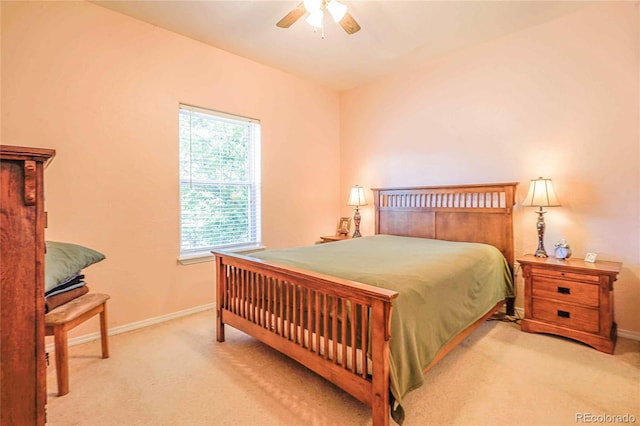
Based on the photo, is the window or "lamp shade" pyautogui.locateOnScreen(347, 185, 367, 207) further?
"lamp shade" pyautogui.locateOnScreen(347, 185, 367, 207)

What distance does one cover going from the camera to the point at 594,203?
2.70 meters

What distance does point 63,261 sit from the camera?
195 cm

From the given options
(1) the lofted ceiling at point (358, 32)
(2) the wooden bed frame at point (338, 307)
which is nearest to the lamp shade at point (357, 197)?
(2) the wooden bed frame at point (338, 307)

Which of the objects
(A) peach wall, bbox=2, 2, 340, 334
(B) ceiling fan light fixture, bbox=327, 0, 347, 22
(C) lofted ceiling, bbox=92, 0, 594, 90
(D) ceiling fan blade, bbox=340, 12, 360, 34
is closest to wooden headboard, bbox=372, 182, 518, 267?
(C) lofted ceiling, bbox=92, 0, 594, 90

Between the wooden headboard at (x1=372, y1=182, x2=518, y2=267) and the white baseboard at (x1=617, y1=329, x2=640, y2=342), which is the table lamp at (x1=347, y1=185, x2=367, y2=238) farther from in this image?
the white baseboard at (x1=617, y1=329, x2=640, y2=342)

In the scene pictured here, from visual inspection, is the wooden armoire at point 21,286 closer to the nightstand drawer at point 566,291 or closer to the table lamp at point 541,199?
the nightstand drawer at point 566,291

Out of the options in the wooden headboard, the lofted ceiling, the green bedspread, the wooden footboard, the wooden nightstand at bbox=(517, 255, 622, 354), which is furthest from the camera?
the wooden headboard


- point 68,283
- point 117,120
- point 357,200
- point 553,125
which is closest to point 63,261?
point 68,283

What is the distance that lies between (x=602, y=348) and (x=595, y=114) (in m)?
1.92

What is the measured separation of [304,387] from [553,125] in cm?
312

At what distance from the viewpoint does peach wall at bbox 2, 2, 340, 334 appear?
232 centimetres

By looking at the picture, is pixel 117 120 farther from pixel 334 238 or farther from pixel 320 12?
pixel 334 238

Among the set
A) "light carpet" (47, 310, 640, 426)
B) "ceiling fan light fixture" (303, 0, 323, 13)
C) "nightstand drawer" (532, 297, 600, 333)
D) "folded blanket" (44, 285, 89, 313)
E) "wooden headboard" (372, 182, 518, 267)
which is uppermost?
"ceiling fan light fixture" (303, 0, 323, 13)

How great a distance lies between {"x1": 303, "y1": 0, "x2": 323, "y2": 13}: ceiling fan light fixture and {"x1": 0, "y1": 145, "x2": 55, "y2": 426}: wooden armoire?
1869mm
